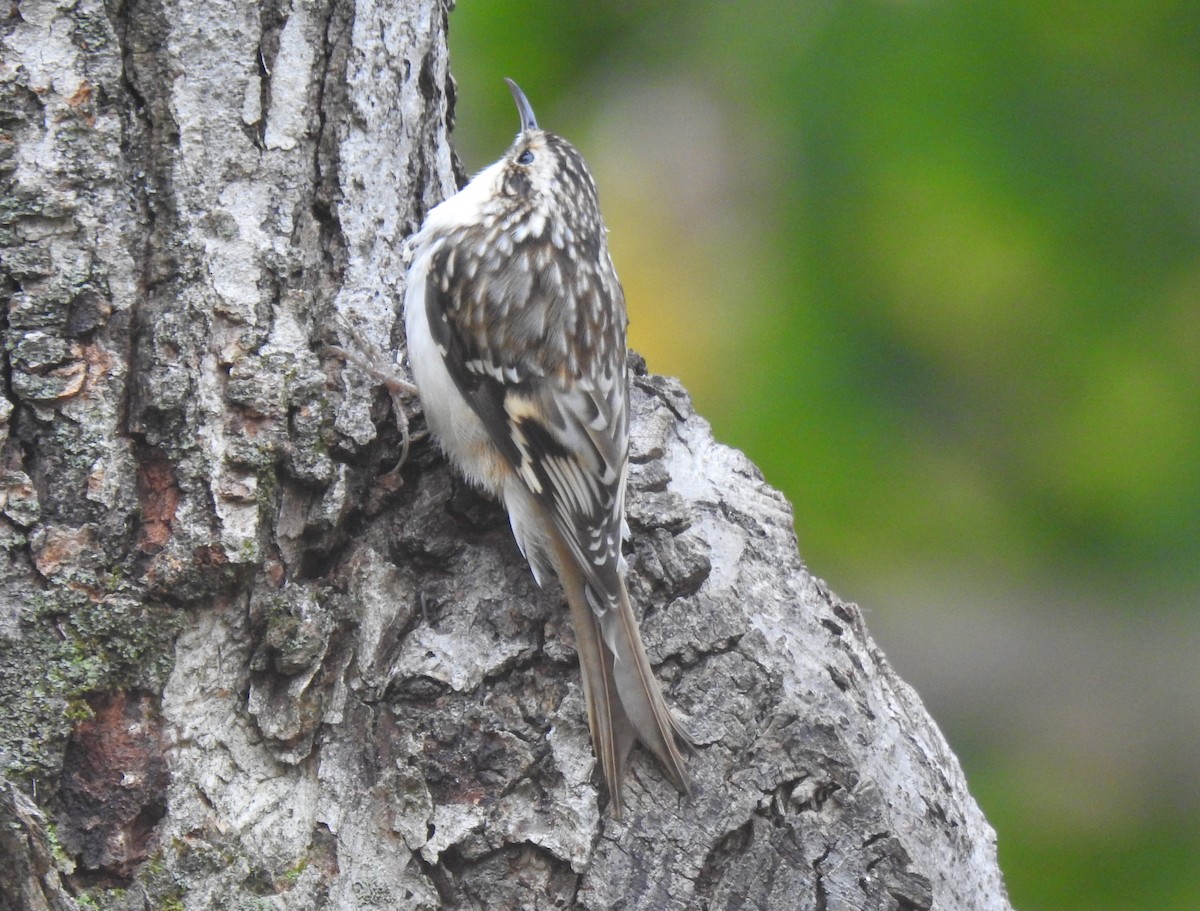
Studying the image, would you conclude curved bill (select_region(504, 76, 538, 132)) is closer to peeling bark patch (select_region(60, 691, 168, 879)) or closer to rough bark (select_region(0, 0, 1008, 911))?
rough bark (select_region(0, 0, 1008, 911))

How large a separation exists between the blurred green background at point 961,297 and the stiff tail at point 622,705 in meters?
1.25

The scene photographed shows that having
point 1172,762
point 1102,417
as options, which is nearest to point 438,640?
point 1102,417

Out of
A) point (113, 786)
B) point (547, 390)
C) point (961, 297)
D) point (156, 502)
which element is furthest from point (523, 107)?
point (113, 786)

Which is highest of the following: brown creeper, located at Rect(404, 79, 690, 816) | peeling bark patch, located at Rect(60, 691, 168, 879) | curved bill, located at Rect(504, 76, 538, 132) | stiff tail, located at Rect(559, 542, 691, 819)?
curved bill, located at Rect(504, 76, 538, 132)

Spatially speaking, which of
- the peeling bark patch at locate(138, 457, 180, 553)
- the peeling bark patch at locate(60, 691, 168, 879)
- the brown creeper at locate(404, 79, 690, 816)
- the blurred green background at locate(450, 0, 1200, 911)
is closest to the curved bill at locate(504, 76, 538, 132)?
the brown creeper at locate(404, 79, 690, 816)

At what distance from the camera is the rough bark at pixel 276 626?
141cm

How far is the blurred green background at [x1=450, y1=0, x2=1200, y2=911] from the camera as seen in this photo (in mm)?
2791

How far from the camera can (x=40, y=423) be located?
1434mm

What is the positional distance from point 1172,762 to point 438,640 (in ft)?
7.26

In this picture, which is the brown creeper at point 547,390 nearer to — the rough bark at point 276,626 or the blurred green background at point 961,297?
the rough bark at point 276,626

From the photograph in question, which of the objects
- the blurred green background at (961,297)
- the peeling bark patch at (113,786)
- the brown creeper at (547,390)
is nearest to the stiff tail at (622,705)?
the brown creeper at (547,390)

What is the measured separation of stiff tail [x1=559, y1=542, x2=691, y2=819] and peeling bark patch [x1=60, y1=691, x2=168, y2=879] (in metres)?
0.52

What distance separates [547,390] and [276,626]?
0.67m

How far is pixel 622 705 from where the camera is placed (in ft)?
4.93
